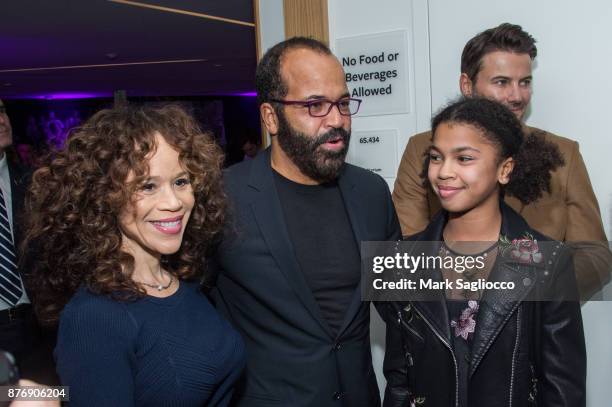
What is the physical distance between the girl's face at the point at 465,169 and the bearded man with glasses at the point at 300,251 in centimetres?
34

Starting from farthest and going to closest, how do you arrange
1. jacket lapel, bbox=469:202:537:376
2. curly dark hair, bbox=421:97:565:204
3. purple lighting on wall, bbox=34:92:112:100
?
purple lighting on wall, bbox=34:92:112:100
curly dark hair, bbox=421:97:565:204
jacket lapel, bbox=469:202:537:376

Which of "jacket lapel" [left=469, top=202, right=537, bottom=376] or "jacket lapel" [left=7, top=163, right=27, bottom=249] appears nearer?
"jacket lapel" [left=469, top=202, right=537, bottom=376]

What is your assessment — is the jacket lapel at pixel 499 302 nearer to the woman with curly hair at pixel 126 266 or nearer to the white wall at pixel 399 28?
the woman with curly hair at pixel 126 266

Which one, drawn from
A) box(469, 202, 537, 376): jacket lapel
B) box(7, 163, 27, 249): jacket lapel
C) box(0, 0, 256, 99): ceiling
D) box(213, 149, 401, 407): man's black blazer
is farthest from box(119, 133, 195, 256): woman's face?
box(0, 0, 256, 99): ceiling

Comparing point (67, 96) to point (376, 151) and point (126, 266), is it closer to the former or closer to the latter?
point (376, 151)

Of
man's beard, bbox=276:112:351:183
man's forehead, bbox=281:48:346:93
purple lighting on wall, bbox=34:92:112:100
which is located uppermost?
purple lighting on wall, bbox=34:92:112:100

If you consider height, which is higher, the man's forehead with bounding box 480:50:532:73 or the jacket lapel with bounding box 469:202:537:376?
the man's forehead with bounding box 480:50:532:73

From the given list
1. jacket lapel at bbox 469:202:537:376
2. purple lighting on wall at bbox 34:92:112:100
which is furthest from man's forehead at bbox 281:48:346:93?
purple lighting on wall at bbox 34:92:112:100

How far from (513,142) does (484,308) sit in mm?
563

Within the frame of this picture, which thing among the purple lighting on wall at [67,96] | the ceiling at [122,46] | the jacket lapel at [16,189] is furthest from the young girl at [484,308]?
the purple lighting on wall at [67,96]

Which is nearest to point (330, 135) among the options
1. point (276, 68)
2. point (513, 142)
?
point (276, 68)

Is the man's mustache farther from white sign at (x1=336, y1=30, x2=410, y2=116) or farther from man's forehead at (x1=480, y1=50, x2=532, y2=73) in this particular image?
white sign at (x1=336, y1=30, x2=410, y2=116)

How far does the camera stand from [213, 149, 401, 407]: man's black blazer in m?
1.96

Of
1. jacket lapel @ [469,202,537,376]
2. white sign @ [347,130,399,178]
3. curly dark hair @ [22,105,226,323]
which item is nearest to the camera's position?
curly dark hair @ [22,105,226,323]
